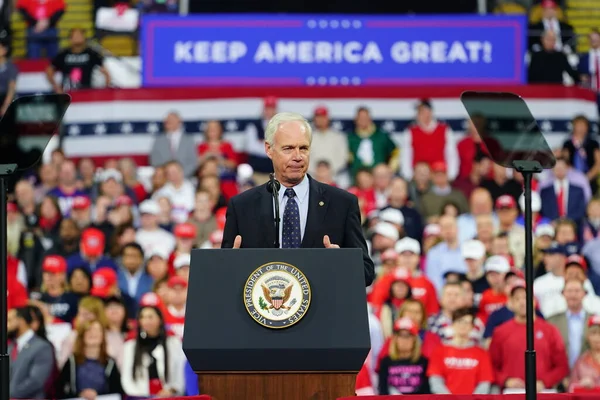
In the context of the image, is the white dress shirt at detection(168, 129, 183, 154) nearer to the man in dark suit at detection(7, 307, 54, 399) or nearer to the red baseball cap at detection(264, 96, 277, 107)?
the red baseball cap at detection(264, 96, 277, 107)

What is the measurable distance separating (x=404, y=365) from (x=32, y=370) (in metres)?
2.68

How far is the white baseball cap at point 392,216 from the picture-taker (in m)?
12.1

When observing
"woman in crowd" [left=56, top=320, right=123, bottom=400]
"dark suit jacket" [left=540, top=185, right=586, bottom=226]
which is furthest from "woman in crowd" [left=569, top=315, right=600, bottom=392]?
"woman in crowd" [left=56, top=320, right=123, bottom=400]

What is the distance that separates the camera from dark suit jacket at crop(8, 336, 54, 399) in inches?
393

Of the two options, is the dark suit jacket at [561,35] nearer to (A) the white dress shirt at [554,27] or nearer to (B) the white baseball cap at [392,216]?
(A) the white dress shirt at [554,27]

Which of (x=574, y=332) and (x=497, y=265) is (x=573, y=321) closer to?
(x=574, y=332)

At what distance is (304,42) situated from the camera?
16.2 meters

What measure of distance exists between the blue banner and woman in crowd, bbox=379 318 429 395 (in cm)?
641

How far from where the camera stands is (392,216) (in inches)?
480

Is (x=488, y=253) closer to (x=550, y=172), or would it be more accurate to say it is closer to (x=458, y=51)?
(x=550, y=172)

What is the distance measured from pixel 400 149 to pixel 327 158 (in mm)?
1181

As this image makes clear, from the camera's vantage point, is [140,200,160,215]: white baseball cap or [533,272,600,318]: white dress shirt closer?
[533,272,600,318]: white dress shirt

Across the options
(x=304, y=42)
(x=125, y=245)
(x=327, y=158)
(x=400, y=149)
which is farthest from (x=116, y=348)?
(x=304, y=42)

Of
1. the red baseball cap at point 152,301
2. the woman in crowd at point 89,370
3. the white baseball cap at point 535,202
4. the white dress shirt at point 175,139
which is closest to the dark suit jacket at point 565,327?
the white baseball cap at point 535,202
